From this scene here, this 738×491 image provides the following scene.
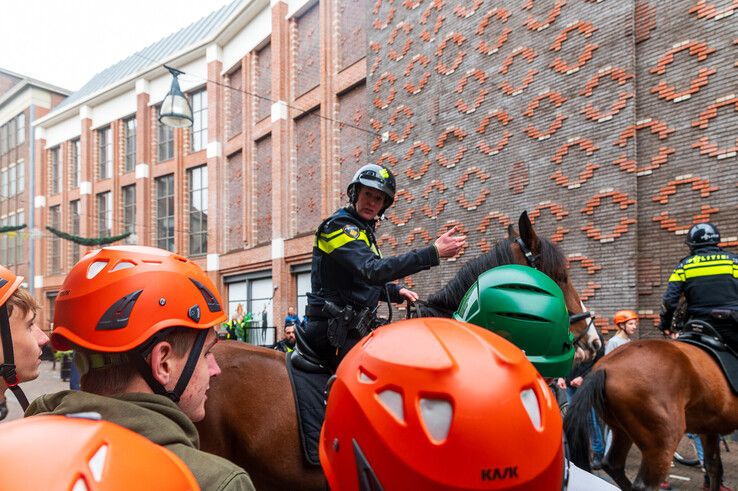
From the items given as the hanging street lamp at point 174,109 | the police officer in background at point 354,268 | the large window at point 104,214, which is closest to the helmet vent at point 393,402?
the police officer in background at point 354,268

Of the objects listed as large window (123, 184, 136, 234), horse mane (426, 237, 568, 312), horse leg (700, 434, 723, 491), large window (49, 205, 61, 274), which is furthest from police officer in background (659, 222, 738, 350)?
large window (49, 205, 61, 274)

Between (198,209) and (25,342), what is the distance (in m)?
22.5

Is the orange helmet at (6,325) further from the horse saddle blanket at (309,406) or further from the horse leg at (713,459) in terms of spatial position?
the horse leg at (713,459)

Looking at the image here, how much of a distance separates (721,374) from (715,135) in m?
5.20

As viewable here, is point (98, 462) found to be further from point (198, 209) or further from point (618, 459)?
point (198, 209)

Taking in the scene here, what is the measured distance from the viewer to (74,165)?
1249 inches

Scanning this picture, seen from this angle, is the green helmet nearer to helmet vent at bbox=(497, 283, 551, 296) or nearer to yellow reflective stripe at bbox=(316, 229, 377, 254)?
helmet vent at bbox=(497, 283, 551, 296)

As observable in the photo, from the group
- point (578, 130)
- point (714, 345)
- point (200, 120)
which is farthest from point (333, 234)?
point (200, 120)

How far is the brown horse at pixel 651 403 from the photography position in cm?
430

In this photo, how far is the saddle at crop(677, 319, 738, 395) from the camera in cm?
464

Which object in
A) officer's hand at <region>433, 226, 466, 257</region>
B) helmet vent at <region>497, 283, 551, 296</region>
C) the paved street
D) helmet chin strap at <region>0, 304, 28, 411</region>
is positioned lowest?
the paved street

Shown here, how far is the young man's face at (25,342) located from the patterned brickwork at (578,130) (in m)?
8.83

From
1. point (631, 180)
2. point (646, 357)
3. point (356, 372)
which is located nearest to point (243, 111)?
point (631, 180)

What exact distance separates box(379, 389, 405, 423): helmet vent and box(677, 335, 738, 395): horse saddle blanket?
4.77 meters
